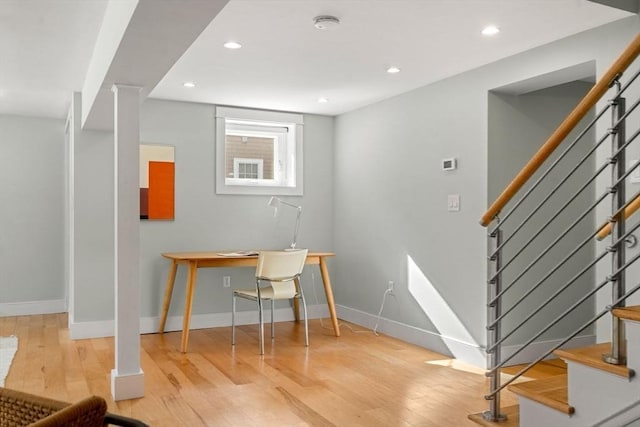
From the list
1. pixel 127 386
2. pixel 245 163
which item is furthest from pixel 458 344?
pixel 245 163

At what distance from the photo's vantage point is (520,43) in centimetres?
351

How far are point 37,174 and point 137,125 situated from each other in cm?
342

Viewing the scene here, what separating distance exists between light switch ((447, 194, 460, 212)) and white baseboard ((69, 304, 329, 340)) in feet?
7.08

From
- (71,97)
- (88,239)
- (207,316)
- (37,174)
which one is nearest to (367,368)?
(207,316)

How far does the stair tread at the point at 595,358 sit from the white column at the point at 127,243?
2.38 m

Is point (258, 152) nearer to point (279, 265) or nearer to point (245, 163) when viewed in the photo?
point (245, 163)

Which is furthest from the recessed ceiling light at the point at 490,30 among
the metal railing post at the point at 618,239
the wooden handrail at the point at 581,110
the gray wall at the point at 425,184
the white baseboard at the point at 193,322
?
the white baseboard at the point at 193,322

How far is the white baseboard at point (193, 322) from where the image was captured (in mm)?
4832

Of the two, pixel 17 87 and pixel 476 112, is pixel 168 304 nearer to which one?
pixel 17 87

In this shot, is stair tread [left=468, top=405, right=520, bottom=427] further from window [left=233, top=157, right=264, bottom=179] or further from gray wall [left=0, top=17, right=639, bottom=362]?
window [left=233, top=157, right=264, bottom=179]

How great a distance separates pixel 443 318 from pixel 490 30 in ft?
7.42

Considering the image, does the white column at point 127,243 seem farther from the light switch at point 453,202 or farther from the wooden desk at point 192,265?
the light switch at point 453,202

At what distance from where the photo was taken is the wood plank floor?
297cm

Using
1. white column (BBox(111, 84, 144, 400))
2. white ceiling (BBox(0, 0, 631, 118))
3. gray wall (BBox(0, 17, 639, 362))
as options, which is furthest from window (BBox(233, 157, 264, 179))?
white column (BBox(111, 84, 144, 400))
